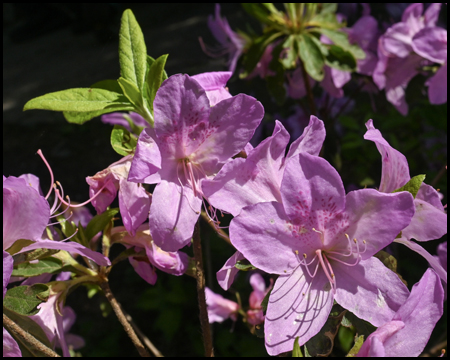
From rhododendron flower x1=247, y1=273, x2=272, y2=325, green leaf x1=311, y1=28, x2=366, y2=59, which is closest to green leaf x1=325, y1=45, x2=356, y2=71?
green leaf x1=311, y1=28, x2=366, y2=59

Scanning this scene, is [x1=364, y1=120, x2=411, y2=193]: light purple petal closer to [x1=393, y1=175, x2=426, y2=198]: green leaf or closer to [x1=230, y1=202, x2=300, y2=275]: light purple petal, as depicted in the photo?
[x1=393, y1=175, x2=426, y2=198]: green leaf

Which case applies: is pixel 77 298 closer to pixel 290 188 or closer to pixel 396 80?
pixel 396 80

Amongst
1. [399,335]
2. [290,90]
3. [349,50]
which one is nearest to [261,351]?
[290,90]

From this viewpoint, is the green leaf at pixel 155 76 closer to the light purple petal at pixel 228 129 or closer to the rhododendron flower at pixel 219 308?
the light purple petal at pixel 228 129

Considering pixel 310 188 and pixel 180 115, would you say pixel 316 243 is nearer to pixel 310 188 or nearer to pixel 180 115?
pixel 310 188

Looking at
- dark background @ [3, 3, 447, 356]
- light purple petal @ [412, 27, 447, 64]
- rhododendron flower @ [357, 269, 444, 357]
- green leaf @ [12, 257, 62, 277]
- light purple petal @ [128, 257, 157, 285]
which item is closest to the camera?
rhododendron flower @ [357, 269, 444, 357]
